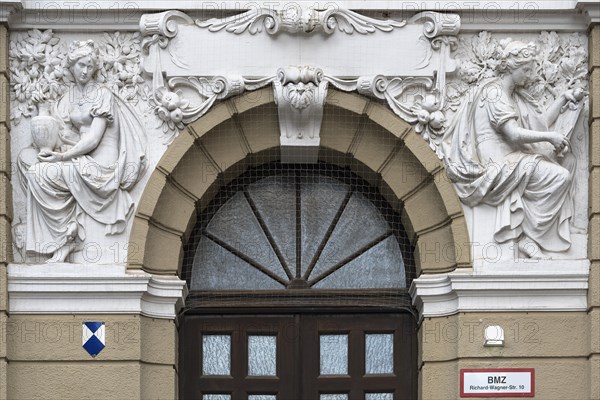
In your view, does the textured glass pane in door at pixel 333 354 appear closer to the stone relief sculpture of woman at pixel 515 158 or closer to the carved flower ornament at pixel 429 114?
the stone relief sculpture of woman at pixel 515 158

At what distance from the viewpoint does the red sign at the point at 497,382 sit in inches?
572

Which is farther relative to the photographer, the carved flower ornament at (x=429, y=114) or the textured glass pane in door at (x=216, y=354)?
the textured glass pane in door at (x=216, y=354)

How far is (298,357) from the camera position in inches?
597

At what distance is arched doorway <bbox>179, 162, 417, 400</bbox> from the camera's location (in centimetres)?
1513

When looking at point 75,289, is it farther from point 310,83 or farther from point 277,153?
point 310,83

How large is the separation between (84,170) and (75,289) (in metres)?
0.98

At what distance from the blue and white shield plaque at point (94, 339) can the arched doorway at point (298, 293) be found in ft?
2.83

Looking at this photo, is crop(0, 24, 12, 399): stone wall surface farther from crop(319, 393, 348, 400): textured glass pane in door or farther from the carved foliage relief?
crop(319, 393, 348, 400): textured glass pane in door

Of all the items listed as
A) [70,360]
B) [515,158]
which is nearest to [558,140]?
[515,158]

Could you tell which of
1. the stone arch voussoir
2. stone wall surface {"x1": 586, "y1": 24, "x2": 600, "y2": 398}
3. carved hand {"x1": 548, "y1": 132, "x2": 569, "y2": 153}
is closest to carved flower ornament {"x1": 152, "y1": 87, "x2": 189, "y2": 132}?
the stone arch voussoir

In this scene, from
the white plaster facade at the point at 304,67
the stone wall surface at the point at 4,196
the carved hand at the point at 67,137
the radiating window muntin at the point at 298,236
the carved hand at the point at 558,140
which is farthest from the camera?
the radiating window muntin at the point at 298,236

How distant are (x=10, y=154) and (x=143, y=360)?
2027 mm

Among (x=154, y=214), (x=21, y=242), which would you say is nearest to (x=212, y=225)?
(x=154, y=214)

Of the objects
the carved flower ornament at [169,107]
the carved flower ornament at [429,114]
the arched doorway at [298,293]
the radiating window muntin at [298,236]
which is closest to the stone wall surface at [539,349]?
the arched doorway at [298,293]
